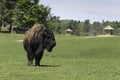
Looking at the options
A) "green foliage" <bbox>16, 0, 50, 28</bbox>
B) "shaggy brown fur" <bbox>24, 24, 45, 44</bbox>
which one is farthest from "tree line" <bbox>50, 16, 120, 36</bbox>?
"shaggy brown fur" <bbox>24, 24, 45, 44</bbox>

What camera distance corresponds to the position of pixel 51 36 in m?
20.6

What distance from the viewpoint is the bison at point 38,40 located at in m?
20.4

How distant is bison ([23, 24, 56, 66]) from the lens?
20438 mm

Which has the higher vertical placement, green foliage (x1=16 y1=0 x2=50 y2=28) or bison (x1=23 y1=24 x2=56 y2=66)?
green foliage (x1=16 y1=0 x2=50 y2=28)

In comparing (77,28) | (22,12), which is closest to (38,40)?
(22,12)

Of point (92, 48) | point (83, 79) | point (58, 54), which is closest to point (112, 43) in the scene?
point (92, 48)

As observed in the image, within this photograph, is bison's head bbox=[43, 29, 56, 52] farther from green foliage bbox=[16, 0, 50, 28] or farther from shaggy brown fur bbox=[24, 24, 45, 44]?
green foliage bbox=[16, 0, 50, 28]

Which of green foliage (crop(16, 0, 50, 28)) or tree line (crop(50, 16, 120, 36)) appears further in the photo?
tree line (crop(50, 16, 120, 36))

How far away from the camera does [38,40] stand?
2055 cm

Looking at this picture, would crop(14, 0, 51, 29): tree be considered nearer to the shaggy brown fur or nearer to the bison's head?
the bison's head

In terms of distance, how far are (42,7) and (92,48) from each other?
170 feet

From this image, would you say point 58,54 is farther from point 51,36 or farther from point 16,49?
point 51,36

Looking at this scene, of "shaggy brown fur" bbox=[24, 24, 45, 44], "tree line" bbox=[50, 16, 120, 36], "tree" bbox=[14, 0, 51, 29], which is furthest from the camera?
"tree line" bbox=[50, 16, 120, 36]

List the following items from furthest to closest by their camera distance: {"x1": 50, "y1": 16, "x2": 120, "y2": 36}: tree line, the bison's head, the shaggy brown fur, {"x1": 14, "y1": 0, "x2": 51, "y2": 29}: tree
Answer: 1. {"x1": 50, "y1": 16, "x2": 120, "y2": 36}: tree line
2. {"x1": 14, "y1": 0, "x2": 51, "y2": 29}: tree
3. the bison's head
4. the shaggy brown fur
